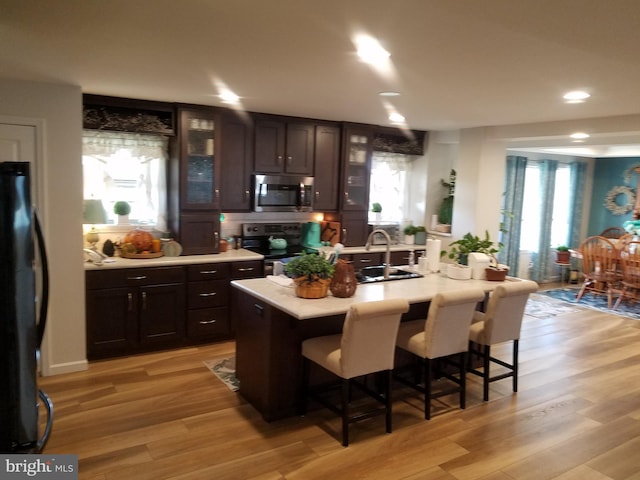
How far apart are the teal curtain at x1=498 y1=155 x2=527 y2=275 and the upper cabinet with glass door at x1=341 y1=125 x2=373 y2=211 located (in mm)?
2817

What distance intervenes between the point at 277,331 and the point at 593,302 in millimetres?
5896

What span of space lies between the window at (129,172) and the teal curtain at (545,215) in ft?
20.5

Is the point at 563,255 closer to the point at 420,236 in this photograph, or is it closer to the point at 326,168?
the point at 420,236

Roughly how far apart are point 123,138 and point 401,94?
2802mm

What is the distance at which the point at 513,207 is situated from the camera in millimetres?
7742

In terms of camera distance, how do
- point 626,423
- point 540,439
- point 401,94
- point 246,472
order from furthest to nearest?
point 401,94
point 626,423
point 540,439
point 246,472

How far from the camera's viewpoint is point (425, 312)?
4.09 meters

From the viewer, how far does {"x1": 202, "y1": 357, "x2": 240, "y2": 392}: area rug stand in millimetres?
3904

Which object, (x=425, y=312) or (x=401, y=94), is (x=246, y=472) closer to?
(x=425, y=312)

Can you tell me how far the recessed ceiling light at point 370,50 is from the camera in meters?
2.44

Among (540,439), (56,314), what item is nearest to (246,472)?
(540,439)

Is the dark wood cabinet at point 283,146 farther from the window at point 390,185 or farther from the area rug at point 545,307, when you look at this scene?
→ the area rug at point 545,307

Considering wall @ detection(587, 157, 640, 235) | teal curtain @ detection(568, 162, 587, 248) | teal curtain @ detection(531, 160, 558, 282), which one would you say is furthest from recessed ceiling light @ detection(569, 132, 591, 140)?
wall @ detection(587, 157, 640, 235)

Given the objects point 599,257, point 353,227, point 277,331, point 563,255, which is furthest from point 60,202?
point 563,255
